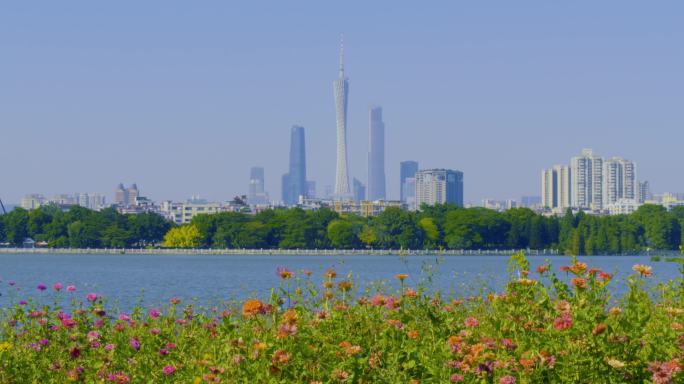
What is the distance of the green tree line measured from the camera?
149875 mm

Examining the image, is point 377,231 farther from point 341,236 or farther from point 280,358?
point 280,358

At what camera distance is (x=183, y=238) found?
156250 millimetres

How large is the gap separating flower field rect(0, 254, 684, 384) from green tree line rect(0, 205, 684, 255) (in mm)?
135072

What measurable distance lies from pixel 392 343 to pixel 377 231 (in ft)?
472

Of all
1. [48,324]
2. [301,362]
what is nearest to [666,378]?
[301,362]

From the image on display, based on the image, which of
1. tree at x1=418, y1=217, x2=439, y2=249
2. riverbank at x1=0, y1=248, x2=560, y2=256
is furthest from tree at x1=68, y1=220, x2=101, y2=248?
tree at x1=418, y1=217, x2=439, y2=249

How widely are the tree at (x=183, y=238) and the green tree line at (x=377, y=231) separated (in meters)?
0.12

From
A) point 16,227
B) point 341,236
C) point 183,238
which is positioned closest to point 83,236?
point 183,238

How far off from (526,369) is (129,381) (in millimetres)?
2477

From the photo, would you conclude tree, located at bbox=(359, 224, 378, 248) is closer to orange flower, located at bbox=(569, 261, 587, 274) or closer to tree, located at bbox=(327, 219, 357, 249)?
tree, located at bbox=(327, 219, 357, 249)

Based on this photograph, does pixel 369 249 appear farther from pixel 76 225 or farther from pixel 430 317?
pixel 430 317

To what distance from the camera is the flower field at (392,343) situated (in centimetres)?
768

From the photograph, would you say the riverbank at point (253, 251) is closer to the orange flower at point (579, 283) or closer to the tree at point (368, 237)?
the tree at point (368, 237)

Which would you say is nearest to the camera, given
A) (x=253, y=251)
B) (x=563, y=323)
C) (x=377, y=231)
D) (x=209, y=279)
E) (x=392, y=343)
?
(x=563, y=323)
